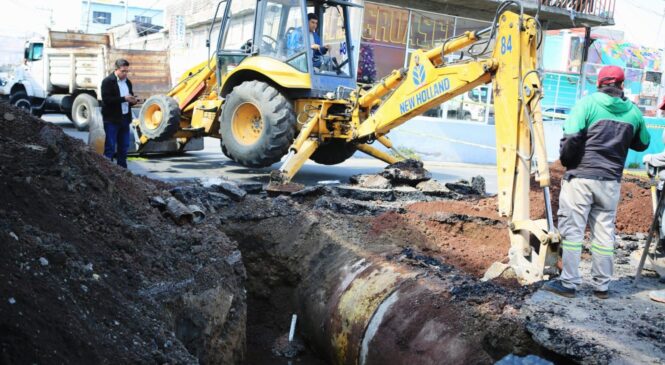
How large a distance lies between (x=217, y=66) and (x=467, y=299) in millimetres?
7108

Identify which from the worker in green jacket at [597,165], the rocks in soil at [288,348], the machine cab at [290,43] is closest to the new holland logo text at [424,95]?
the machine cab at [290,43]

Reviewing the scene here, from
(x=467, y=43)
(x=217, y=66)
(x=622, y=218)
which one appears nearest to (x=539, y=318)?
(x=467, y=43)

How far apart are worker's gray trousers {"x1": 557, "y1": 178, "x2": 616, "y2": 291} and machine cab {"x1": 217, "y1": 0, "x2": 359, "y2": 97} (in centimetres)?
515

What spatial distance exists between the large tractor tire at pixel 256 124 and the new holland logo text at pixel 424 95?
192 cm

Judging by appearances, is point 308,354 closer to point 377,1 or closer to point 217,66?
point 217,66

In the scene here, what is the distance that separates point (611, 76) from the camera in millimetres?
4676

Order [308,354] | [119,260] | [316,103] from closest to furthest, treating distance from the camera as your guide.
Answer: [119,260] → [308,354] → [316,103]

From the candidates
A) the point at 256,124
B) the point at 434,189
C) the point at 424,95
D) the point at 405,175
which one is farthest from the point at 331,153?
the point at 424,95

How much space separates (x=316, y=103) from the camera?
9391 millimetres

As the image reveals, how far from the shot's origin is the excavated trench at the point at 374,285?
397cm

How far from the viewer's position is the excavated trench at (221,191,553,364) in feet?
13.0

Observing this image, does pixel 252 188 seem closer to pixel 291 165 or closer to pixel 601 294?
pixel 291 165

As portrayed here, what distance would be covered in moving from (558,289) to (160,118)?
7.65 metres


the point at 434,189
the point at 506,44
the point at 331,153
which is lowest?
the point at 434,189
